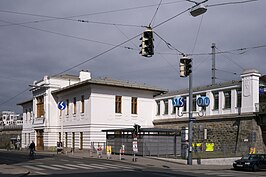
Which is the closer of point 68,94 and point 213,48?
point 68,94

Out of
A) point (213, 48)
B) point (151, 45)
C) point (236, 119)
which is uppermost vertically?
point (213, 48)

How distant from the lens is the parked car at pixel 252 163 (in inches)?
1198

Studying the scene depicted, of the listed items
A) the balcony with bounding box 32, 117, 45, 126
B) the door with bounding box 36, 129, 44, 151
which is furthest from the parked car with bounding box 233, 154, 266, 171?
the door with bounding box 36, 129, 44, 151

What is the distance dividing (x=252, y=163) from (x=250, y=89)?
41.3 ft

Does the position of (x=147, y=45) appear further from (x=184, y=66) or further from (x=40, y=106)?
(x=40, y=106)

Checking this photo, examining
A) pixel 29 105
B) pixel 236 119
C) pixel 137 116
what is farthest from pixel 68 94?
pixel 236 119

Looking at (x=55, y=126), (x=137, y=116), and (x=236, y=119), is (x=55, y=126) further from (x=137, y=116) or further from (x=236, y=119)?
(x=236, y=119)

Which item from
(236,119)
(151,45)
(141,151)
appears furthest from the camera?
(236,119)

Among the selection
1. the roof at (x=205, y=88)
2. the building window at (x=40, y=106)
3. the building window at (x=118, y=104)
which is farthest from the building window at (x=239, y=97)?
the building window at (x=40, y=106)

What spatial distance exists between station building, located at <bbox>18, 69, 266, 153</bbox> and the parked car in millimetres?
8839

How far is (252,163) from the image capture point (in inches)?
1201

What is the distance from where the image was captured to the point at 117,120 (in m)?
51.1

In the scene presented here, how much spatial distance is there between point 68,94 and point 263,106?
26587mm

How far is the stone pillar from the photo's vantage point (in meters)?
41.1
